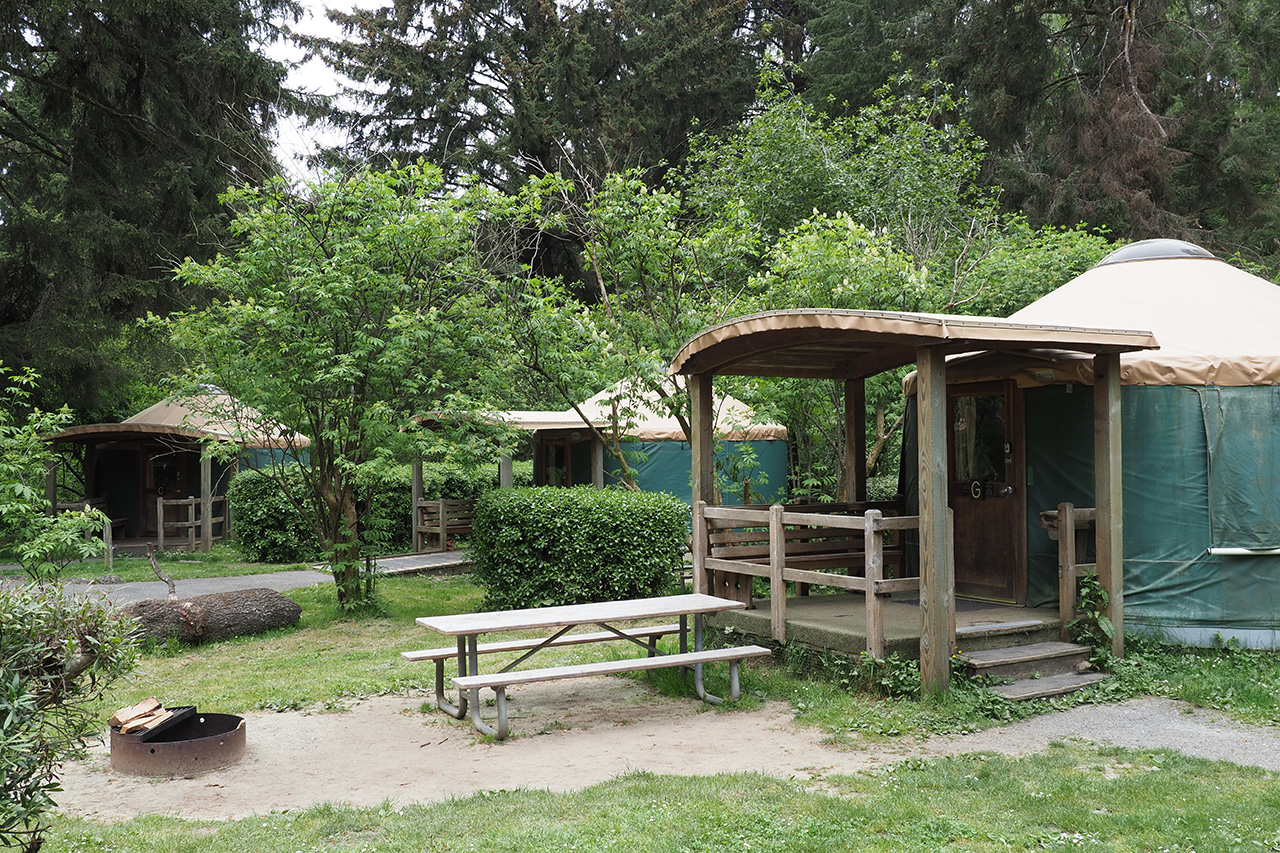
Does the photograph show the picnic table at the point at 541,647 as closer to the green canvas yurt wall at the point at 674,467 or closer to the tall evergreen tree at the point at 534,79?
the green canvas yurt wall at the point at 674,467

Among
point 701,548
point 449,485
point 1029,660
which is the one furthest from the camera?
point 449,485

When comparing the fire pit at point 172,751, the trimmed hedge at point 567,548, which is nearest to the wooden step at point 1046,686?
the trimmed hedge at point 567,548

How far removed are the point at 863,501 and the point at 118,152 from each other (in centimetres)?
1288

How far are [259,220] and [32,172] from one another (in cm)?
883

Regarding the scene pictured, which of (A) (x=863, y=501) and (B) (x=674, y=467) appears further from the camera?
(B) (x=674, y=467)

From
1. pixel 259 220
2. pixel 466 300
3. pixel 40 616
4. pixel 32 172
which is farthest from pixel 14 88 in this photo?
pixel 40 616

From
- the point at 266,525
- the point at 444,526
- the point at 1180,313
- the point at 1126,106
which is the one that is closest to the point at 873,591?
the point at 1180,313

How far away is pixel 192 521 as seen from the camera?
16531 millimetres

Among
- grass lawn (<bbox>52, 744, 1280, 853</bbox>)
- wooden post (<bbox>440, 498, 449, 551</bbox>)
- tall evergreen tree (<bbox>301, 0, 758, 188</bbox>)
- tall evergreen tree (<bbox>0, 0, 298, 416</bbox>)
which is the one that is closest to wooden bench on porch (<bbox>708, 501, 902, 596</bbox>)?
grass lawn (<bbox>52, 744, 1280, 853</bbox>)

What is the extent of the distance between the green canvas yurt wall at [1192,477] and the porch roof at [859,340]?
0.84m

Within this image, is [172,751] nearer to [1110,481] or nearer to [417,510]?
[1110,481]

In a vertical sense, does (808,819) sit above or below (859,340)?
below

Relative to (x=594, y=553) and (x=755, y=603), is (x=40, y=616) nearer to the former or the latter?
(x=755, y=603)

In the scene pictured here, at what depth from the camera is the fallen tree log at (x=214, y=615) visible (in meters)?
8.83
